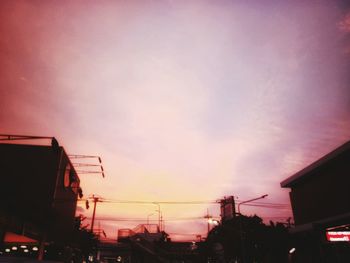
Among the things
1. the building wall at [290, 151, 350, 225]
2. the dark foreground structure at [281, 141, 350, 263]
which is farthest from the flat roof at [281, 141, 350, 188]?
the building wall at [290, 151, 350, 225]

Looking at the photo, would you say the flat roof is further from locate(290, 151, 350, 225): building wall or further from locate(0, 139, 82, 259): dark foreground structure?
locate(0, 139, 82, 259): dark foreground structure

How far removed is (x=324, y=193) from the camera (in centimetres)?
2116

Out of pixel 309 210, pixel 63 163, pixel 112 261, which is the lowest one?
pixel 112 261

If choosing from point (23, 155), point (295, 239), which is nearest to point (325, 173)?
point (295, 239)

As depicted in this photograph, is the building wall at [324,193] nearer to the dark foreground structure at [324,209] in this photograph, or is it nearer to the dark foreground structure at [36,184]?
the dark foreground structure at [324,209]

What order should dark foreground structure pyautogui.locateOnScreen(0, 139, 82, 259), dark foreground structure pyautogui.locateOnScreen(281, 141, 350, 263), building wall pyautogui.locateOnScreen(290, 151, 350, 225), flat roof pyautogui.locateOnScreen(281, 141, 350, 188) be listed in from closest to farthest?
flat roof pyautogui.locateOnScreen(281, 141, 350, 188) → dark foreground structure pyautogui.locateOnScreen(281, 141, 350, 263) → building wall pyautogui.locateOnScreen(290, 151, 350, 225) → dark foreground structure pyautogui.locateOnScreen(0, 139, 82, 259)

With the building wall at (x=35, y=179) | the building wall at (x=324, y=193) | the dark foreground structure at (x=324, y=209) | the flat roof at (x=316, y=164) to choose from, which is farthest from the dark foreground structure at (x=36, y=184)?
the building wall at (x=324, y=193)

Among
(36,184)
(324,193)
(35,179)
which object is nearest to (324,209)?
(324,193)

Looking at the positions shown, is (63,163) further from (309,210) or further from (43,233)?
(309,210)

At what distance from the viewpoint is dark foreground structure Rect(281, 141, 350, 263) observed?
18.8 metres

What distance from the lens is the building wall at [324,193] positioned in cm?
1903

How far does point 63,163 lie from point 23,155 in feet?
11.0

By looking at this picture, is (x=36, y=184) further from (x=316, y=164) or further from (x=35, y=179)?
(x=316, y=164)

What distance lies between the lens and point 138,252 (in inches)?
1813
